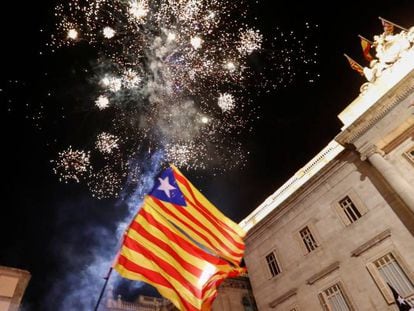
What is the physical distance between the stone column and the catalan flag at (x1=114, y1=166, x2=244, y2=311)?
1007 cm

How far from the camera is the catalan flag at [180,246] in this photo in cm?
864

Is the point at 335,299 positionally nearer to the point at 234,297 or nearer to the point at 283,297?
the point at 283,297

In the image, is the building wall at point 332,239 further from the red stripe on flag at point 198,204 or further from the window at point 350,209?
the red stripe on flag at point 198,204

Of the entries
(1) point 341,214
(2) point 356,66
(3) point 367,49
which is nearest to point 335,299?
(1) point 341,214

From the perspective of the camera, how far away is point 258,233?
2422 centimetres

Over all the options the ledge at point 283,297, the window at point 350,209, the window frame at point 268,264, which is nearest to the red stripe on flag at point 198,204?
the window at point 350,209

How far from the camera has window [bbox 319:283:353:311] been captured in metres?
16.9

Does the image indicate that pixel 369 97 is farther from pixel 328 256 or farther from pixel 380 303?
pixel 380 303

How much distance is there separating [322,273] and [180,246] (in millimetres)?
12501

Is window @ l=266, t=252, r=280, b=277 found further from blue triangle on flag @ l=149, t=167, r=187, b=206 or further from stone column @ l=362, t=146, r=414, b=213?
blue triangle on flag @ l=149, t=167, r=187, b=206

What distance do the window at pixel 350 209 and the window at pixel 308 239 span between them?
2.82m

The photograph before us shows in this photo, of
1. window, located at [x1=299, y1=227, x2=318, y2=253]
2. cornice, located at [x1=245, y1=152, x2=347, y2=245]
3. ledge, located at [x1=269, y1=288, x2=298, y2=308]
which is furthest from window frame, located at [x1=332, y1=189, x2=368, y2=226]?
ledge, located at [x1=269, y1=288, x2=298, y2=308]

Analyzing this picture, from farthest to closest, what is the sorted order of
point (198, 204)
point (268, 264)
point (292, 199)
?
point (268, 264) < point (292, 199) < point (198, 204)

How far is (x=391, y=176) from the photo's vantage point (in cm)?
1639
